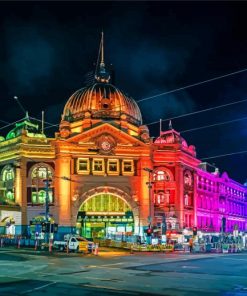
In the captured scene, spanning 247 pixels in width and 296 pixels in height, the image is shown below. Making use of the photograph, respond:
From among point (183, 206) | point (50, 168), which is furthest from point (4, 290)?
point (183, 206)

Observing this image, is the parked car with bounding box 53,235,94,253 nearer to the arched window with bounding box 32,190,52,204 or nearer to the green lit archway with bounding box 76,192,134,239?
the arched window with bounding box 32,190,52,204

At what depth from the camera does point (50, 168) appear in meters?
83.4

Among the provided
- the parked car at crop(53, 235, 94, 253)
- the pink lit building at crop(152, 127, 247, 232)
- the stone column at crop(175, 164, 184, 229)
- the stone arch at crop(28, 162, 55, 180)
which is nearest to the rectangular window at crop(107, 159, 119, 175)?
the pink lit building at crop(152, 127, 247, 232)

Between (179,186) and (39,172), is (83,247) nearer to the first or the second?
(39,172)

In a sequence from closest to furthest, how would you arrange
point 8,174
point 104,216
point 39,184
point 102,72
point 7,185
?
point 39,184 < point 104,216 < point 7,185 < point 8,174 < point 102,72

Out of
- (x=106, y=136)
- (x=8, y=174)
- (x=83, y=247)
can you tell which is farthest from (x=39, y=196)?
(x=83, y=247)

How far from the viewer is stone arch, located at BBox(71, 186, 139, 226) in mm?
82625

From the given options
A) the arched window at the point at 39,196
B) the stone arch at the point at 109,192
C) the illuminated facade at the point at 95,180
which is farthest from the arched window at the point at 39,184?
the stone arch at the point at 109,192

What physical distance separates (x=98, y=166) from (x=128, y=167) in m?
4.93

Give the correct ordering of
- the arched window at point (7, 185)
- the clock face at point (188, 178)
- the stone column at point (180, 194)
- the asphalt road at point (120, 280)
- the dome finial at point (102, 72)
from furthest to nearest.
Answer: the dome finial at point (102, 72) → the clock face at point (188, 178) → the stone column at point (180, 194) → the arched window at point (7, 185) → the asphalt road at point (120, 280)

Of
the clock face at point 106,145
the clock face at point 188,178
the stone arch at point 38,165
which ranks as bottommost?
the clock face at point 188,178

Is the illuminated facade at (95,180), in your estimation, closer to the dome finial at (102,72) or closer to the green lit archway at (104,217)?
the green lit archway at (104,217)

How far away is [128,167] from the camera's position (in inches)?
3376

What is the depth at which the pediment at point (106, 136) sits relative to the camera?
8444 centimetres
